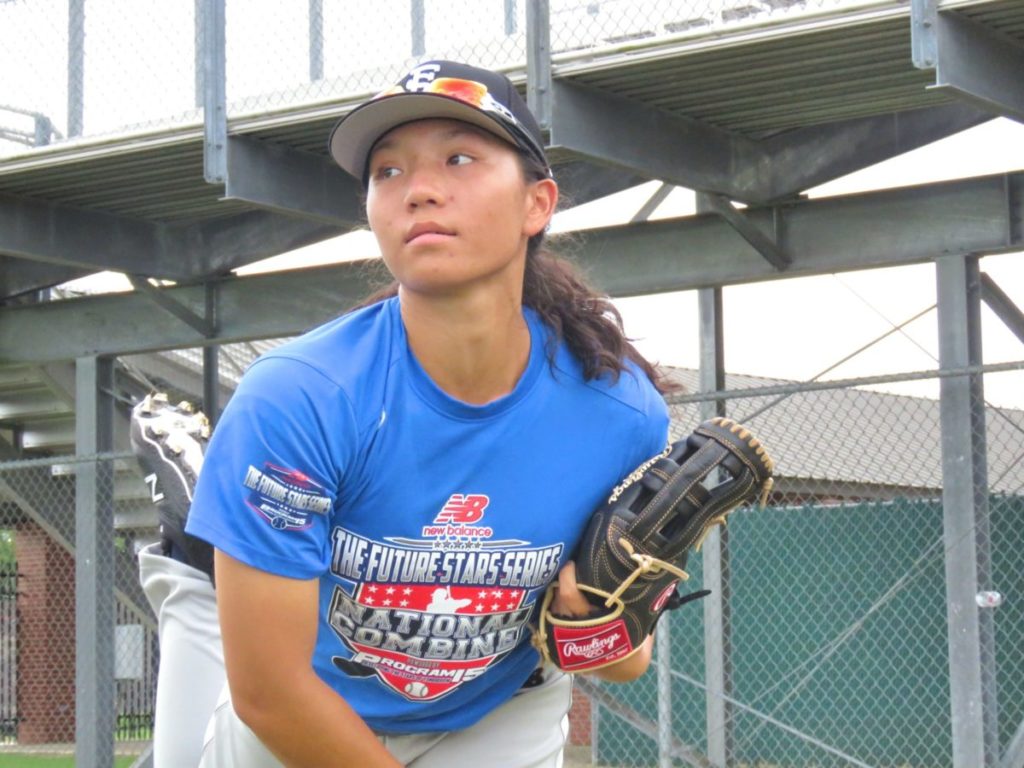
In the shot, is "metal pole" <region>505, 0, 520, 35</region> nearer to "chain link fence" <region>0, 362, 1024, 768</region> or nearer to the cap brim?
"chain link fence" <region>0, 362, 1024, 768</region>

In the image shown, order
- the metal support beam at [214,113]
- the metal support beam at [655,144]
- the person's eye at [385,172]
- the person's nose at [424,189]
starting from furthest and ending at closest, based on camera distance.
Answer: the metal support beam at [214,113] < the metal support beam at [655,144] < the person's eye at [385,172] < the person's nose at [424,189]

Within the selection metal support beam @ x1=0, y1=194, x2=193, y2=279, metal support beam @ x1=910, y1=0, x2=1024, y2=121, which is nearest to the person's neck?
metal support beam @ x1=910, y1=0, x2=1024, y2=121

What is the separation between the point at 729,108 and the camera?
8.30m

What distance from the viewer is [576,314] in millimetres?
3346

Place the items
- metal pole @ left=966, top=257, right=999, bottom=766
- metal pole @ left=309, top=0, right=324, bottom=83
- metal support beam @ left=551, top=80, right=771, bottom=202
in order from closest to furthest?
metal support beam @ left=551, top=80, right=771, bottom=202, metal pole @ left=966, top=257, right=999, bottom=766, metal pole @ left=309, top=0, right=324, bottom=83

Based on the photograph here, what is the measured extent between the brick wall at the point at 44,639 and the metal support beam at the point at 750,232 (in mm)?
9606

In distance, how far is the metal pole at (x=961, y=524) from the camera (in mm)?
7730

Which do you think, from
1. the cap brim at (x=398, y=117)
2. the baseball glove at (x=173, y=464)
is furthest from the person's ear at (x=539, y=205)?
the baseball glove at (x=173, y=464)

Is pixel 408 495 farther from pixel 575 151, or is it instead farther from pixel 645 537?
pixel 575 151

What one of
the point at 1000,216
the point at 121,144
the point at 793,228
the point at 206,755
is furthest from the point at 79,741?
the point at 206,755

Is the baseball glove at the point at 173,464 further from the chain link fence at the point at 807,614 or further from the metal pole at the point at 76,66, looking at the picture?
the metal pole at the point at 76,66

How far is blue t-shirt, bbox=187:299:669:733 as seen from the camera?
276 centimetres

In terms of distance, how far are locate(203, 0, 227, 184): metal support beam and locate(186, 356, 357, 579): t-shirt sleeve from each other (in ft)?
19.1

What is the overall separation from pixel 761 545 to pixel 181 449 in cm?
918
